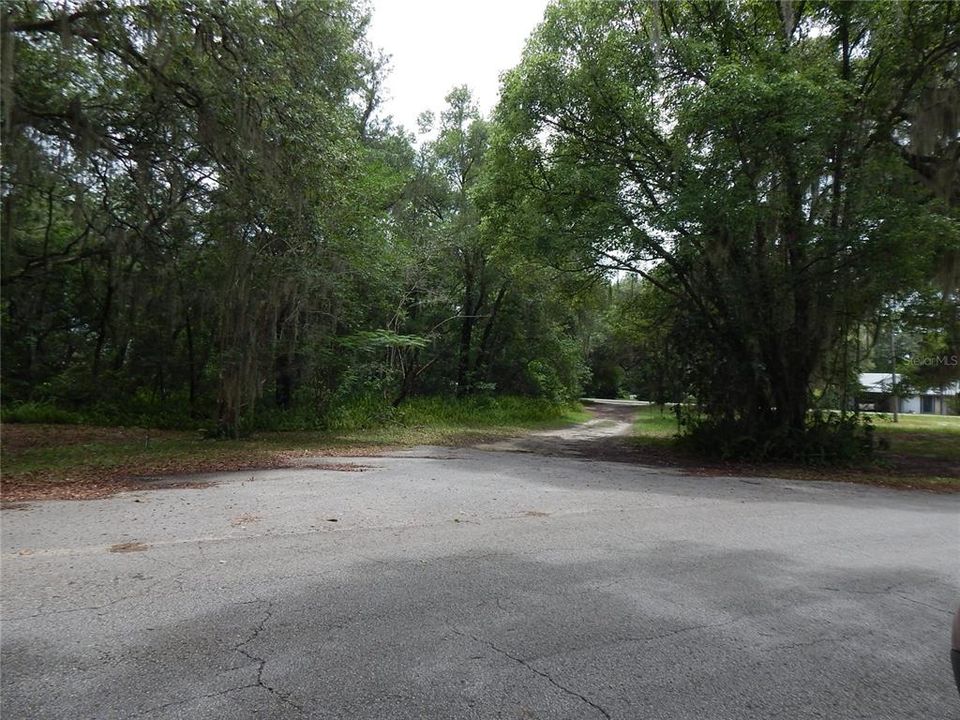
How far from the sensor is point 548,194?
48.0 ft

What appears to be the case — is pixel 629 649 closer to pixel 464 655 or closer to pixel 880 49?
pixel 464 655

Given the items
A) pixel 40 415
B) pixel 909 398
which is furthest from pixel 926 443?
pixel 40 415

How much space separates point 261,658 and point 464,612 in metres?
1.32

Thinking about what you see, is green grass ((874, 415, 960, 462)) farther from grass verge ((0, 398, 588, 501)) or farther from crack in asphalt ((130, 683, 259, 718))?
crack in asphalt ((130, 683, 259, 718))

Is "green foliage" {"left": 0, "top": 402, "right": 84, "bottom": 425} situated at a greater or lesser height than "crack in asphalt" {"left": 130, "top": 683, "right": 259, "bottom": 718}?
greater

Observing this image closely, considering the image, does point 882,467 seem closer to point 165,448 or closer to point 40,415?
point 165,448

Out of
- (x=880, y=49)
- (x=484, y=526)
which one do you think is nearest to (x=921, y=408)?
(x=880, y=49)

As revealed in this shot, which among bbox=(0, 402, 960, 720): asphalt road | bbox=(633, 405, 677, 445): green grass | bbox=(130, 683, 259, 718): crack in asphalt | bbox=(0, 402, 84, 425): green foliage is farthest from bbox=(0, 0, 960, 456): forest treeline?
bbox=(130, 683, 259, 718): crack in asphalt

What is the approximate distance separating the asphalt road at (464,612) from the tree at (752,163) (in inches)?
268

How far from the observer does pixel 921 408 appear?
6325 cm

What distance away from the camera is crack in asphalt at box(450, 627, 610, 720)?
3.02m

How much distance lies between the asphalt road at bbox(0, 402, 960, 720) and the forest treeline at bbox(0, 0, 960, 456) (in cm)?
693

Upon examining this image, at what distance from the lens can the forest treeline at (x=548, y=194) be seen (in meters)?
10.9

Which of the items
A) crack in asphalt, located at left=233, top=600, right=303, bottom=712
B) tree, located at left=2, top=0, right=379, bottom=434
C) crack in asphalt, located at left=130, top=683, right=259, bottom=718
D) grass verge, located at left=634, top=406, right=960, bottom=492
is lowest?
crack in asphalt, located at left=130, top=683, right=259, bottom=718
